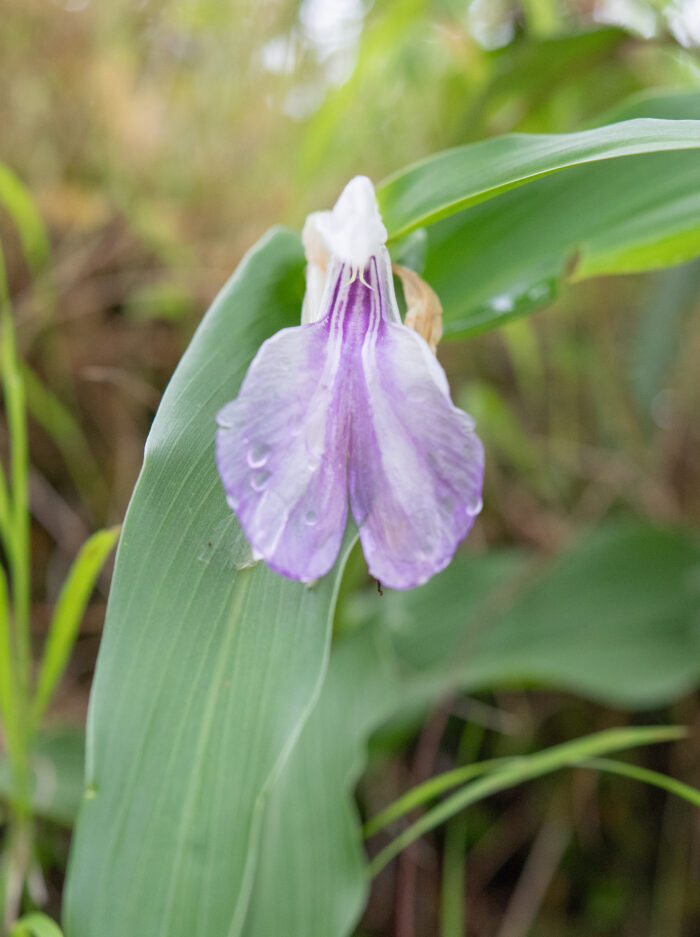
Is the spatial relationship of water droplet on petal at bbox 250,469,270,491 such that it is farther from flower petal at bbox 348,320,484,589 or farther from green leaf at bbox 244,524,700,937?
green leaf at bbox 244,524,700,937

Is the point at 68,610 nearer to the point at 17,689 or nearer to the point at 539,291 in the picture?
the point at 17,689

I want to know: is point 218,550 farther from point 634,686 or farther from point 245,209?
point 245,209

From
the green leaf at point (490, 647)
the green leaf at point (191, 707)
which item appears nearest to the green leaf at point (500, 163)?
the green leaf at point (191, 707)

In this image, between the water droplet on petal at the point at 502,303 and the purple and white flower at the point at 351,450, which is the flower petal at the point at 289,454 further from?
the water droplet on petal at the point at 502,303

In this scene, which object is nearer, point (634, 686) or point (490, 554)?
point (634, 686)

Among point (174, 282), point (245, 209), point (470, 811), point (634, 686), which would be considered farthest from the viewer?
point (245, 209)

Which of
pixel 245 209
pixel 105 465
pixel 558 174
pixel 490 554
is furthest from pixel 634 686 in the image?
pixel 245 209

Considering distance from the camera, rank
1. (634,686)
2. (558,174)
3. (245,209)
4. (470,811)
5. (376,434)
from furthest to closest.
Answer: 1. (245,209)
2. (470,811)
3. (634,686)
4. (558,174)
5. (376,434)
